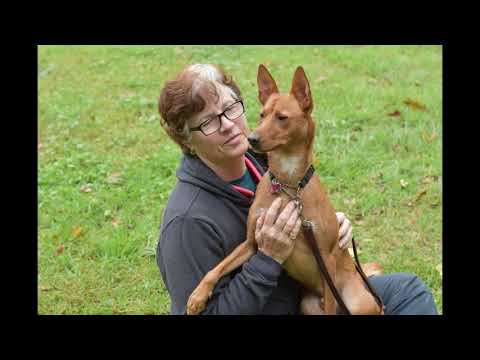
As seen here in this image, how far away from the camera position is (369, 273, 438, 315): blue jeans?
293 centimetres

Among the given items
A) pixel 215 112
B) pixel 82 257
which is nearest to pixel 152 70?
pixel 82 257

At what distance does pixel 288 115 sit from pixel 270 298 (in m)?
0.82

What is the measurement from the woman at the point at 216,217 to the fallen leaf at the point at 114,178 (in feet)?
8.71

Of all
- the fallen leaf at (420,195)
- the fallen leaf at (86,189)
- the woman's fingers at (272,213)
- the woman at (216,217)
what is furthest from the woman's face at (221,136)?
the fallen leaf at (86,189)

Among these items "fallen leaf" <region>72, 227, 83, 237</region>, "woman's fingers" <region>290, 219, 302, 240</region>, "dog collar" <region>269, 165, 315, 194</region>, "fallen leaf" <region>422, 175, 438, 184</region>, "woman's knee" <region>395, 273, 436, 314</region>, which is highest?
"fallen leaf" <region>422, 175, 438, 184</region>

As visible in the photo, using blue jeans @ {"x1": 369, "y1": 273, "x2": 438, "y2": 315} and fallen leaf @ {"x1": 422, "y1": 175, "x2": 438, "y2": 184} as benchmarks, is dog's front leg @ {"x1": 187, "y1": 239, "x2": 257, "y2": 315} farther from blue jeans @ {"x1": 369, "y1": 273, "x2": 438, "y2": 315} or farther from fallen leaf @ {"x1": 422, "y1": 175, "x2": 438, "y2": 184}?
fallen leaf @ {"x1": 422, "y1": 175, "x2": 438, "y2": 184}

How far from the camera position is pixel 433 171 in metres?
5.21

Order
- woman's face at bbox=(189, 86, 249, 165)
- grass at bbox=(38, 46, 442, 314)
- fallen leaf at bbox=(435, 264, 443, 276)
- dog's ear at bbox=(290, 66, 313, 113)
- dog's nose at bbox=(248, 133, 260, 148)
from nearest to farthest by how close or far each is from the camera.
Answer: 1. dog's nose at bbox=(248, 133, 260, 148)
2. dog's ear at bbox=(290, 66, 313, 113)
3. woman's face at bbox=(189, 86, 249, 165)
4. fallen leaf at bbox=(435, 264, 443, 276)
5. grass at bbox=(38, 46, 442, 314)

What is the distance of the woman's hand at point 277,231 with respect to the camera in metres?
2.54

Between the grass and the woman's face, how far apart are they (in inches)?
63.4

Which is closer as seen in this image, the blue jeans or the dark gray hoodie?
the dark gray hoodie

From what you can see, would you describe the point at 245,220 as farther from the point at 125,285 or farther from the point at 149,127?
the point at 149,127

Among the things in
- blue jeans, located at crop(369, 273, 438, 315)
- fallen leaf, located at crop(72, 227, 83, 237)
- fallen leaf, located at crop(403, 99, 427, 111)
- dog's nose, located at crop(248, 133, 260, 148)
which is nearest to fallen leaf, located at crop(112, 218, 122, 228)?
fallen leaf, located at crop(72, 227, 83, 237)

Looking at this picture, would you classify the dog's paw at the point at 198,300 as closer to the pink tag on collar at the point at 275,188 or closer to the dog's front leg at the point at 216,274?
the dog's front leg at the point at 216,274
